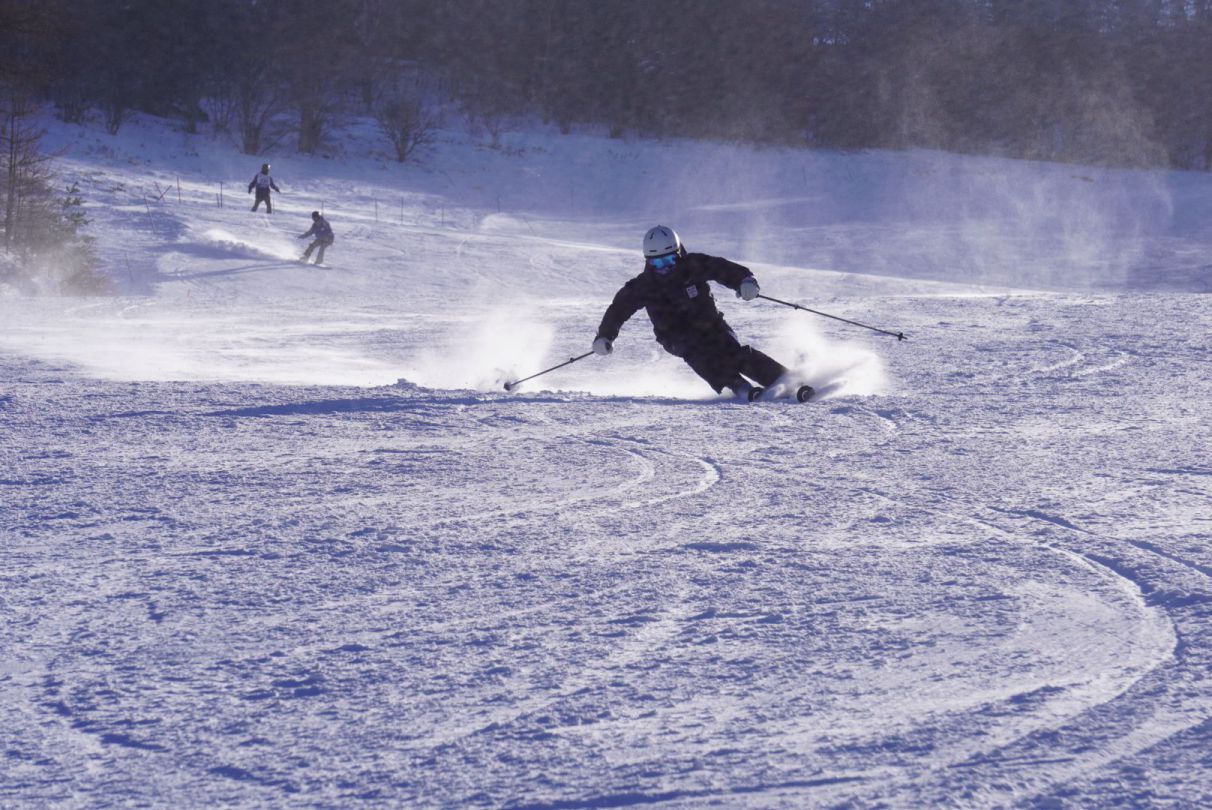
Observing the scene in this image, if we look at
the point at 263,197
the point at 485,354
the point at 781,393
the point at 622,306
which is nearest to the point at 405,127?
the point at 263,197

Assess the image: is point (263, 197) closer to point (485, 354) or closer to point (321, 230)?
point (321, 230)

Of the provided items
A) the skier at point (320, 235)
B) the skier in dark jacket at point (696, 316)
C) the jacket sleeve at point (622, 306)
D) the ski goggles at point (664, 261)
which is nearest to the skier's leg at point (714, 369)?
the skier in dark jacket at point (696, 316)

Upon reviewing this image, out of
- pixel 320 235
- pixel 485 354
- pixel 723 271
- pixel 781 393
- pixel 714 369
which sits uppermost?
Answer: pixel 723 271

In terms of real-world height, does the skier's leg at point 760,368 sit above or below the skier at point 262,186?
below

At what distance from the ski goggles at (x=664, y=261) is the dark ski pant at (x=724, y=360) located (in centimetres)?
60

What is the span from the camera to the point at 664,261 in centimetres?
959

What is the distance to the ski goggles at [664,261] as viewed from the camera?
9.56 metres

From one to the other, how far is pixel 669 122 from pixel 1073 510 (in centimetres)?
4718

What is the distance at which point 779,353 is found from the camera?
12602 millimetres

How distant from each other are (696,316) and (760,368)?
2.22ft

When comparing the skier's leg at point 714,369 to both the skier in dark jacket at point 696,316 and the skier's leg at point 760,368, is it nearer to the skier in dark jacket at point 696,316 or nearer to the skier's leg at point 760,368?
the skier in dark jacket at point 696,316

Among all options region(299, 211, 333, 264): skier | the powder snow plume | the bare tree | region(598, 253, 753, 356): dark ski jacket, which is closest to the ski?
region(598, 253, 753, 356): dark ski jacket

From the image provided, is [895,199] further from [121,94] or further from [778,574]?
[778,574]

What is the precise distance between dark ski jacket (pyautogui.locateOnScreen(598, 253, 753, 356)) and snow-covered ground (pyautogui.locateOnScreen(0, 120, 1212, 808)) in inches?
23.2
